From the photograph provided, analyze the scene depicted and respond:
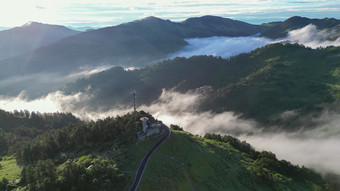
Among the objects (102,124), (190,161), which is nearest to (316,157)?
(190,161)

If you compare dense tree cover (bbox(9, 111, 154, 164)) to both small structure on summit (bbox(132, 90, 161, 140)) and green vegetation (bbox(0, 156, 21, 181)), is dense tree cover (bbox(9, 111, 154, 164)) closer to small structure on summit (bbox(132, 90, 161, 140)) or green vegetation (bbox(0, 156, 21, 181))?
small structure on summit (bbox(132, 90, 161, 140))

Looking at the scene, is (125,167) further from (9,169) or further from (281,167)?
(281,167)

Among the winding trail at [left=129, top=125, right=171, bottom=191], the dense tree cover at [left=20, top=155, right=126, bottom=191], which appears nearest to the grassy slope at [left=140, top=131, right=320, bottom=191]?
the winding trail at [left=129, top=125, right=171, bottom=191]

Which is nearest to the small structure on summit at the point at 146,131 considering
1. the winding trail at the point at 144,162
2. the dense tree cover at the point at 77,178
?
the winding trail at the point at 144,162

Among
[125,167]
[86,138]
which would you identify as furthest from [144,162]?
[86,138]

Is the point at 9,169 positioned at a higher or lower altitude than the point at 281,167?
higher

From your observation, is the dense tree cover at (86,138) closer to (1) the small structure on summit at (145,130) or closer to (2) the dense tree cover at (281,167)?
(1) the small structure on summit at (145,130)

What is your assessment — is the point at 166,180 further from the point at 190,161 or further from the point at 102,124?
the point at 102,124
